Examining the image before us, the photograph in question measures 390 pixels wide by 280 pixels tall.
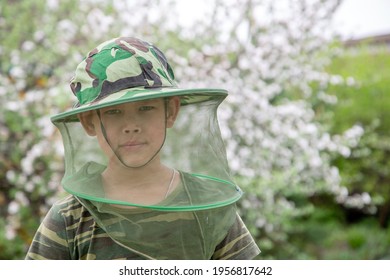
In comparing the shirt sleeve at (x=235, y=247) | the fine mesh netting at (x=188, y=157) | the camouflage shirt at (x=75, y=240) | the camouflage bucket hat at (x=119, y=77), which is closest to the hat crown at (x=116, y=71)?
the camouflage bucket hat at (x=119, y=77)

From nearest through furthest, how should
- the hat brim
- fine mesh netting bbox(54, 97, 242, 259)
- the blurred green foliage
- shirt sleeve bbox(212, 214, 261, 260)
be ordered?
the hat brim → fine mesh netting bbox(54, 97, 242, 259) → shirt sleeve bbox(212, 214, 261, 260) → the blurred green foliage

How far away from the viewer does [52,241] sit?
1.50 m

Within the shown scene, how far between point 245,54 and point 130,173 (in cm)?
355

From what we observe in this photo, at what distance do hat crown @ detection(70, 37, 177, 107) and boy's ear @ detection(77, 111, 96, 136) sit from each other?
0.16 ft

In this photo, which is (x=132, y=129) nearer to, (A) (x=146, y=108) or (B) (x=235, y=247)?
(A) (x=146, y=108)

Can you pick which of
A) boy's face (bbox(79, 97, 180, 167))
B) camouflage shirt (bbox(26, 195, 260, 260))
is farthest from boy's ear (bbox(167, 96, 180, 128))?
camouflage shirt (bbox(26, 195, 260, 260))

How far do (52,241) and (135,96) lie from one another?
0.48 meters

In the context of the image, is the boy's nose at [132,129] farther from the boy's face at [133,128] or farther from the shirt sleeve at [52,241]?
the shirt sleeve at [52,241]

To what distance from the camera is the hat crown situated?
140 cm

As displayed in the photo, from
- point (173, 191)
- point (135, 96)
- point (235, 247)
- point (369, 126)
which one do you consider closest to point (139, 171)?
point (173, 191)

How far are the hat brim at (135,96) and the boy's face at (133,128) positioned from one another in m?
0.03

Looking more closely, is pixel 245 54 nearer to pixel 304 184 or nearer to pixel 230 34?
pixel 230 34

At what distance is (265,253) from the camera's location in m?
5.98

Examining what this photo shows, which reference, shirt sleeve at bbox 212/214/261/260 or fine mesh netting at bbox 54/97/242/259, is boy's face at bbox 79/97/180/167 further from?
shirt sleeve at bbox 212/214/261/260
